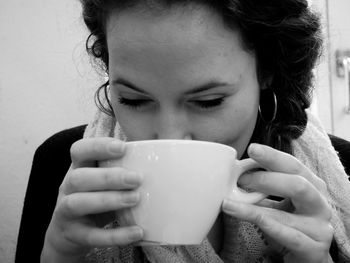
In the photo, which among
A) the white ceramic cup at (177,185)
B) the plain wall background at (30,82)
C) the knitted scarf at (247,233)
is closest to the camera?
the white ceramic cup at (177,185)

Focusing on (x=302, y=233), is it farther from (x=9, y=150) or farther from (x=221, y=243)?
(x=9, y=150)

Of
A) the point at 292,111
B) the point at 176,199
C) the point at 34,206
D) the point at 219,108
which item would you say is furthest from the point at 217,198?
the point at 34,206

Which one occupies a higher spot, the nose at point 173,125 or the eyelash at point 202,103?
the eyelash at point 202,103

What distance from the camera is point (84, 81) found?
1.22 metres

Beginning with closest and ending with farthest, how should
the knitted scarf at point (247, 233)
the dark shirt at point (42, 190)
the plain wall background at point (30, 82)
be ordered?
the knitted scarf at point (247, 233), the dark shirt at point (42, 190), the plain wall background at point (30, 82)

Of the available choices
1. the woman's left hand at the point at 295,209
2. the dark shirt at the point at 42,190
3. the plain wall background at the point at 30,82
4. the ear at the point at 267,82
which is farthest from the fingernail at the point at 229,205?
the plain wall background at the point at 30,82

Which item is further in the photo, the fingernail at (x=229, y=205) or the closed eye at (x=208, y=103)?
the closed eye at (x=208, y=103)

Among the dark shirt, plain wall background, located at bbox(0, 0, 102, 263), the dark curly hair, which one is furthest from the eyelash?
plain wall background, located at bbox(0, 0, 102, 263)

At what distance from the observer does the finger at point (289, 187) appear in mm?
468

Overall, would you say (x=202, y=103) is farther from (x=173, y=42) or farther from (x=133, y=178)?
(x=133, y=178)

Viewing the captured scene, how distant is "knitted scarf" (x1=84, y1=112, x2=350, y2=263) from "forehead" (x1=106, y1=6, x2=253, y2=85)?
0.28 meters

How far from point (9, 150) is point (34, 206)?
27 cm

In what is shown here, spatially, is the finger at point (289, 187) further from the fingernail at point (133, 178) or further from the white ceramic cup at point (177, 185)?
the fingernail at point (133, 178)

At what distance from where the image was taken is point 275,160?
473 mm
